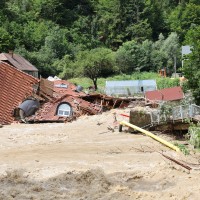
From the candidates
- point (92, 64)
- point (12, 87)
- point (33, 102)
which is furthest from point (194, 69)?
point (92, 64)

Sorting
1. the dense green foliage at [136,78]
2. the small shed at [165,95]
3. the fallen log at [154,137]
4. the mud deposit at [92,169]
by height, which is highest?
the dense green foliage at [136,78]

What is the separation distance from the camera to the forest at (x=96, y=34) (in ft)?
239

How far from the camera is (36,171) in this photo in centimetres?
1823

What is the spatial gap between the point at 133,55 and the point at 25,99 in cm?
4562

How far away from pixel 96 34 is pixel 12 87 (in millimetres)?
65008

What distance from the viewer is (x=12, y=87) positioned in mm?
38406

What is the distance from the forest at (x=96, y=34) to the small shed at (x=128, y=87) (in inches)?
307

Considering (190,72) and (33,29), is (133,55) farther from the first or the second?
(190,72)

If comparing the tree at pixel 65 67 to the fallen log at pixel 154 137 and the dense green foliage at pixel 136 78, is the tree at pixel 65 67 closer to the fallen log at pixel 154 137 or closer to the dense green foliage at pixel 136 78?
the dense green foliage at pixel 136 78

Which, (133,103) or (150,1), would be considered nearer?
(133,103)

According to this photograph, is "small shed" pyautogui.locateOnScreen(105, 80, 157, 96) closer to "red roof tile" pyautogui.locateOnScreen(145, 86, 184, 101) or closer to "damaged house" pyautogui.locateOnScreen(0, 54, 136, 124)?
"red roof tile" pyautogui.locateOnScreen(145, 86, 184, 101)

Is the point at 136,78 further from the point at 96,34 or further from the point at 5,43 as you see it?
the point at 96,34

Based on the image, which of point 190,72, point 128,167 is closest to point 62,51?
point 190,72

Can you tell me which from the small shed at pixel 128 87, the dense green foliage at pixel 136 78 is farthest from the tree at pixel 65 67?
the small shed at pixel 128 87
